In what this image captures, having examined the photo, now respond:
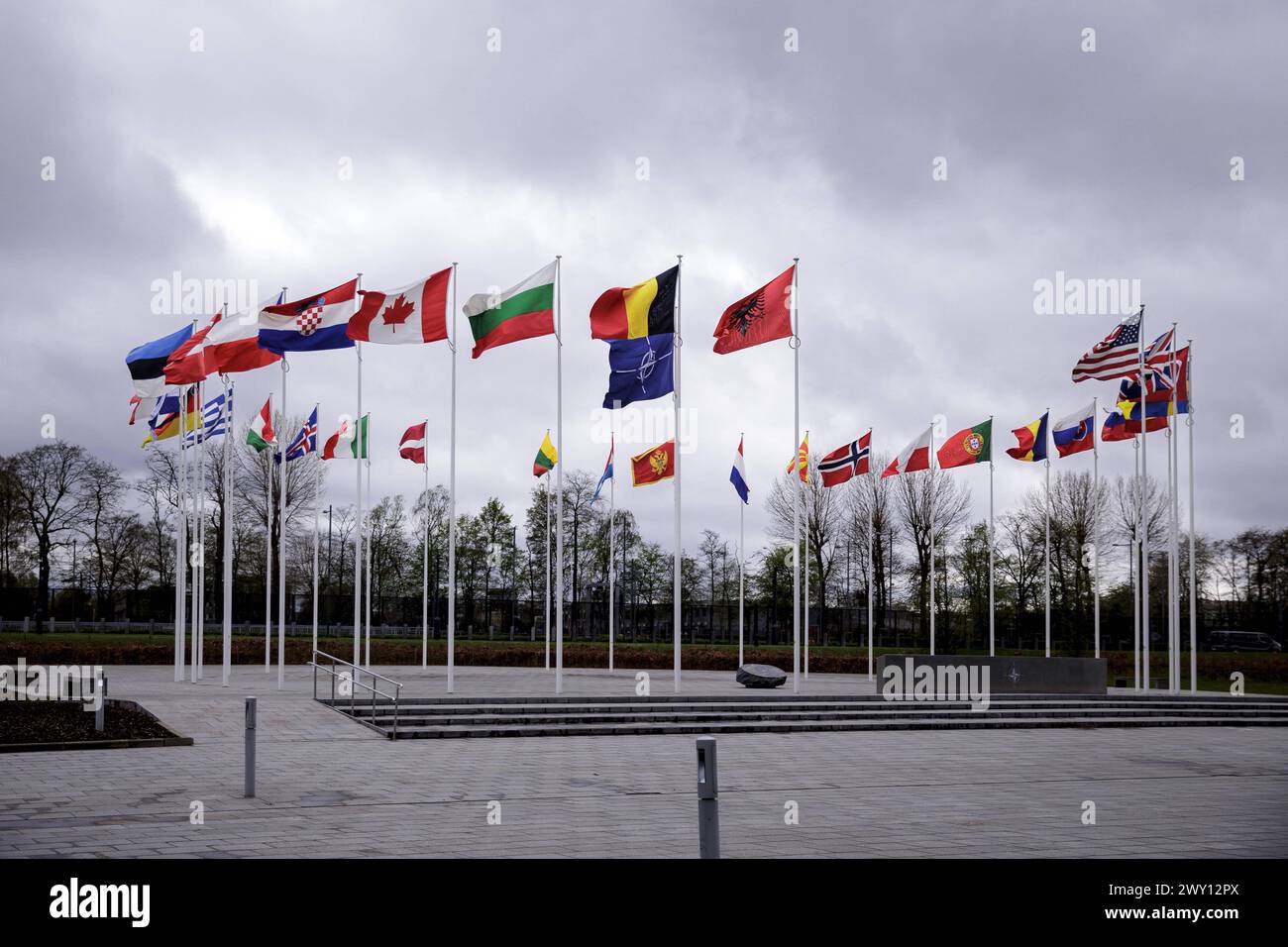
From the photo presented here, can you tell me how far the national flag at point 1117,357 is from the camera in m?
27.9

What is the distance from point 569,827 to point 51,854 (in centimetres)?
427

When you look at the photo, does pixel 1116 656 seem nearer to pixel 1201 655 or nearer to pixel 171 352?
pixel 1201 655

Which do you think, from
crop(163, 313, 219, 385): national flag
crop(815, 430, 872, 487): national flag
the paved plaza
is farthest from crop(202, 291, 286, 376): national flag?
crop(815, 430, 872, 487): national flag

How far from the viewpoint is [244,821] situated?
10.2 m

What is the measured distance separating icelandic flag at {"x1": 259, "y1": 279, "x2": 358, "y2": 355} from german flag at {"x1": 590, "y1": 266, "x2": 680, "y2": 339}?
5.04 m

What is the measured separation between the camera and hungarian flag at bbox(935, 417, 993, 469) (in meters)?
32.6

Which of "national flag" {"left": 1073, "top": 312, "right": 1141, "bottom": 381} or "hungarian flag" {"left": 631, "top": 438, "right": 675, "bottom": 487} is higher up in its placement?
"national flag" {"left": 1073, "top": 312, "right": 1141, "bottom": 381}

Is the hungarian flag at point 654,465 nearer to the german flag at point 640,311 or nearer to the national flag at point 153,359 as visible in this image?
the german flag at point 640,311

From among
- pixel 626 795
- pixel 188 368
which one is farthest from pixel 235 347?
pixel 626 795

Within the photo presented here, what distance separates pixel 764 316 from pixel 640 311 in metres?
2.59

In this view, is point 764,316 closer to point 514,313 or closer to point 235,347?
point 514,313

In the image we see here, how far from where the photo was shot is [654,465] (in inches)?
1206

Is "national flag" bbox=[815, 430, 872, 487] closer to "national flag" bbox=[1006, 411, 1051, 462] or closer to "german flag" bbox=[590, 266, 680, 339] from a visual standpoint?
"national flag" bbox=[1006, 411, 1051, 462]

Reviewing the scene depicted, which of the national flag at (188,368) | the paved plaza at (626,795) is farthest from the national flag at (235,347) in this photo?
the paved plaza at (626,795)
